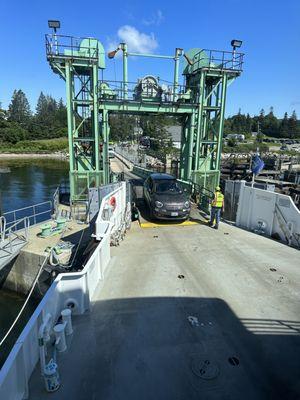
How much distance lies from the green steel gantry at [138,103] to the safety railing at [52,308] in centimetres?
914

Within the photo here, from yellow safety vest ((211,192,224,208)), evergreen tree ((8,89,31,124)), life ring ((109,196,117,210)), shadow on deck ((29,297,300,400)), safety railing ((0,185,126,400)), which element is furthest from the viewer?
evergreen tree ((8,89,31,124))

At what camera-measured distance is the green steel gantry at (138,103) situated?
623 inches

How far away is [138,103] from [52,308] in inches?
556

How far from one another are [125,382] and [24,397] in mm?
1351

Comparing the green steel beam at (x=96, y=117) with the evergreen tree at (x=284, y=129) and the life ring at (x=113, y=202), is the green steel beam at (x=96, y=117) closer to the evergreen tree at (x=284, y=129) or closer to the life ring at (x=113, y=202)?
the life ring at (x=113, y=202)

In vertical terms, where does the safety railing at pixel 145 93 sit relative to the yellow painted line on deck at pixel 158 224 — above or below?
above

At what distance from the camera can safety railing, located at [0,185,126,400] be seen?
355 centimetres

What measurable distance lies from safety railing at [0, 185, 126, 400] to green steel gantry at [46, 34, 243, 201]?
9.14 m

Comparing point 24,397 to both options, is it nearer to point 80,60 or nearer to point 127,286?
point 127,286

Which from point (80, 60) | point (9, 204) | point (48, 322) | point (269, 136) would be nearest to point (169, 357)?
point (48, 322)

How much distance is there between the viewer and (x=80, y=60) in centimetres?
1552

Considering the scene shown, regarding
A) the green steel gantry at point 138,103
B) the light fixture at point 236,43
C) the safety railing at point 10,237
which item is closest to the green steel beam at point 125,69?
the green steel gantry at point 138,103

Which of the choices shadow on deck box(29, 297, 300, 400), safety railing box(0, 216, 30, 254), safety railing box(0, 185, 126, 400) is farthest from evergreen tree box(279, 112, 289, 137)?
shadow on deck box(29, 297, 300, 400)

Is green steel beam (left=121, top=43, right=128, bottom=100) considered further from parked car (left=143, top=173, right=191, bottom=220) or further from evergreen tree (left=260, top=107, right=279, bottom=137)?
evergreen tree (left=260, top=107, right=279, bottom=137)
